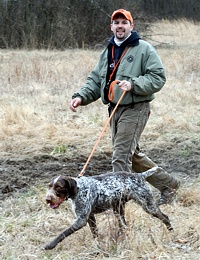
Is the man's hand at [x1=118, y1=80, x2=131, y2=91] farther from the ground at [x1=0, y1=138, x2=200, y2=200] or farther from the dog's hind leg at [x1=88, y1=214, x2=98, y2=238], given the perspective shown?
the ground at [x1=0, y1=138, x2=200, y2=200]

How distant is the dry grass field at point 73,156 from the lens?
14.6 ft

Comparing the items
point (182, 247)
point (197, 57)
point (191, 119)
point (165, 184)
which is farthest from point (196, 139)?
point (197, 57)

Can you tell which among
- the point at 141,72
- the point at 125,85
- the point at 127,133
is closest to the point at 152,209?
the point at 127,133

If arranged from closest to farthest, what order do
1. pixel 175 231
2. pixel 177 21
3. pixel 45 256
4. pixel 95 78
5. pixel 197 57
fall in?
pixel 45 256 → pixel 175 231 → pixel 95 78 → pixel 197 57 → pixel 177 21

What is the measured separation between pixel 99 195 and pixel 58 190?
44 centimetres

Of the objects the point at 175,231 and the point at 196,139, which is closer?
the point at 175,231

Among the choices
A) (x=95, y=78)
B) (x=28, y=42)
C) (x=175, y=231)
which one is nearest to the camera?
(x=175, y=231)

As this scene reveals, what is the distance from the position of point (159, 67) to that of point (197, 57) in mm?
10679

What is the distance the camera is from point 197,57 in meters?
15.3

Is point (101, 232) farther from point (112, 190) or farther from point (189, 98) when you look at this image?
point (189, 98)

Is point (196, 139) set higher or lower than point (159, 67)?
lower

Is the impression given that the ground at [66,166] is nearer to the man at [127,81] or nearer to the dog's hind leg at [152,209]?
the man at [127,81]

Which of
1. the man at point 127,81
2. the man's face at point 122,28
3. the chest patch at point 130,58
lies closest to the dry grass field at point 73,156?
the man at point 127,81

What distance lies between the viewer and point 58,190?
414 centimetres
